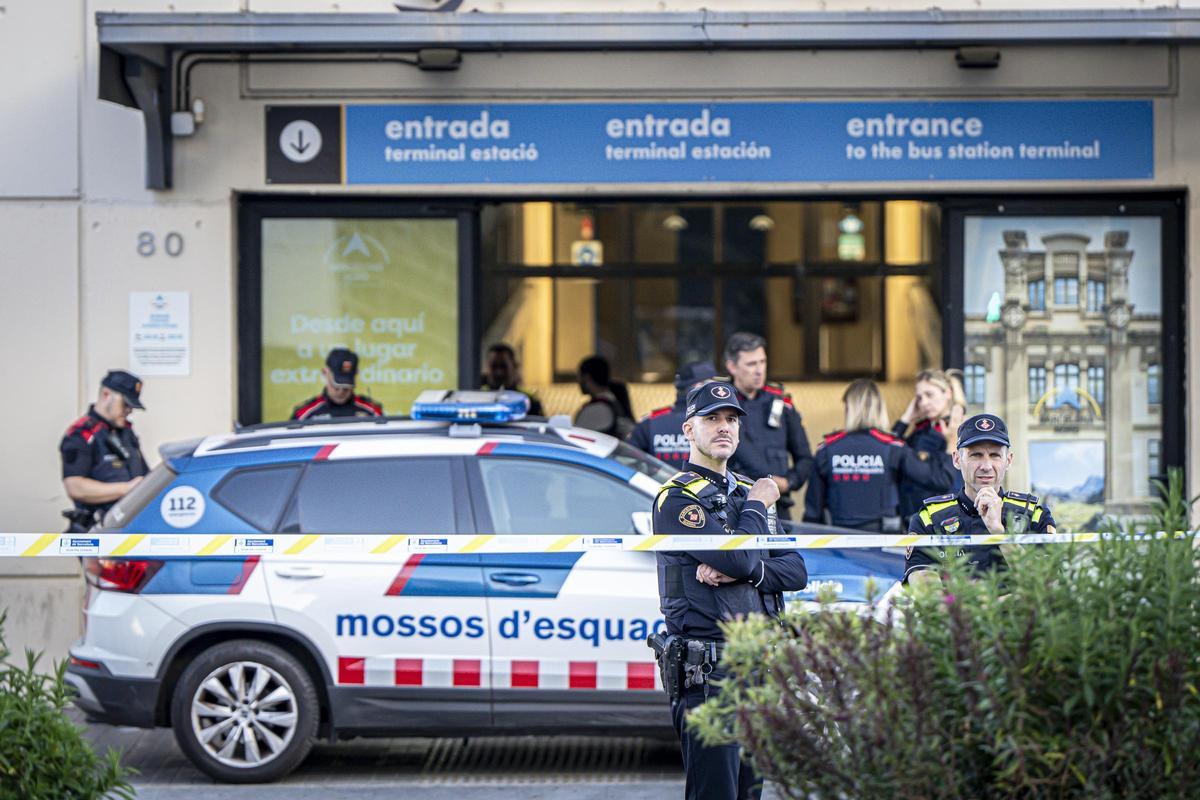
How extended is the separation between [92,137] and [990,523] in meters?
7.37

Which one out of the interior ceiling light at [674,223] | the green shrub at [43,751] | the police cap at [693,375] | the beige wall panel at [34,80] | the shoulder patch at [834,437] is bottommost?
the green shrub at [43,751]

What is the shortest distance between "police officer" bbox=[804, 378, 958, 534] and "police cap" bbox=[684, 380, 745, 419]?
12.7 feet

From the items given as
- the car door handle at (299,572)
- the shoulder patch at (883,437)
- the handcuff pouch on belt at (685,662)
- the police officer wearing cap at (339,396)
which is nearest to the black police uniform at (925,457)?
the shoulder patch at (883,437)

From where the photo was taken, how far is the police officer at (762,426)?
9.26 meters

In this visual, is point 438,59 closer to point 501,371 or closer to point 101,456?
point 501,371

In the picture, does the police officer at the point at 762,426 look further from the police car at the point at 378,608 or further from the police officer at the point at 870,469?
the police car at the point at 378,608

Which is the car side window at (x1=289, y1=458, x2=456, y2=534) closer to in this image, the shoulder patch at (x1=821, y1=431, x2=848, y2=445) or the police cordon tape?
the police cordon tape

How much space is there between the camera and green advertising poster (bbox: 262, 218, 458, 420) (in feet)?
36.4

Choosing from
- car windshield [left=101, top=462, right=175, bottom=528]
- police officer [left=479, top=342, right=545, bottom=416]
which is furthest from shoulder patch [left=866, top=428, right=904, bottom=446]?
police officer [left=479, top=342, right=545, bottom=416]

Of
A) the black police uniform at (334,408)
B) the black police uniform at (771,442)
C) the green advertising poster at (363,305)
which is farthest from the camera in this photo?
the green advertising poster at (363,305)

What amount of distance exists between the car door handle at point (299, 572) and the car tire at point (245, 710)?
37cm

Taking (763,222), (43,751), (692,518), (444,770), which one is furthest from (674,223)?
(43,751)

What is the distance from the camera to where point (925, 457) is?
30.2 feet

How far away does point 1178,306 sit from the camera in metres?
11.0
